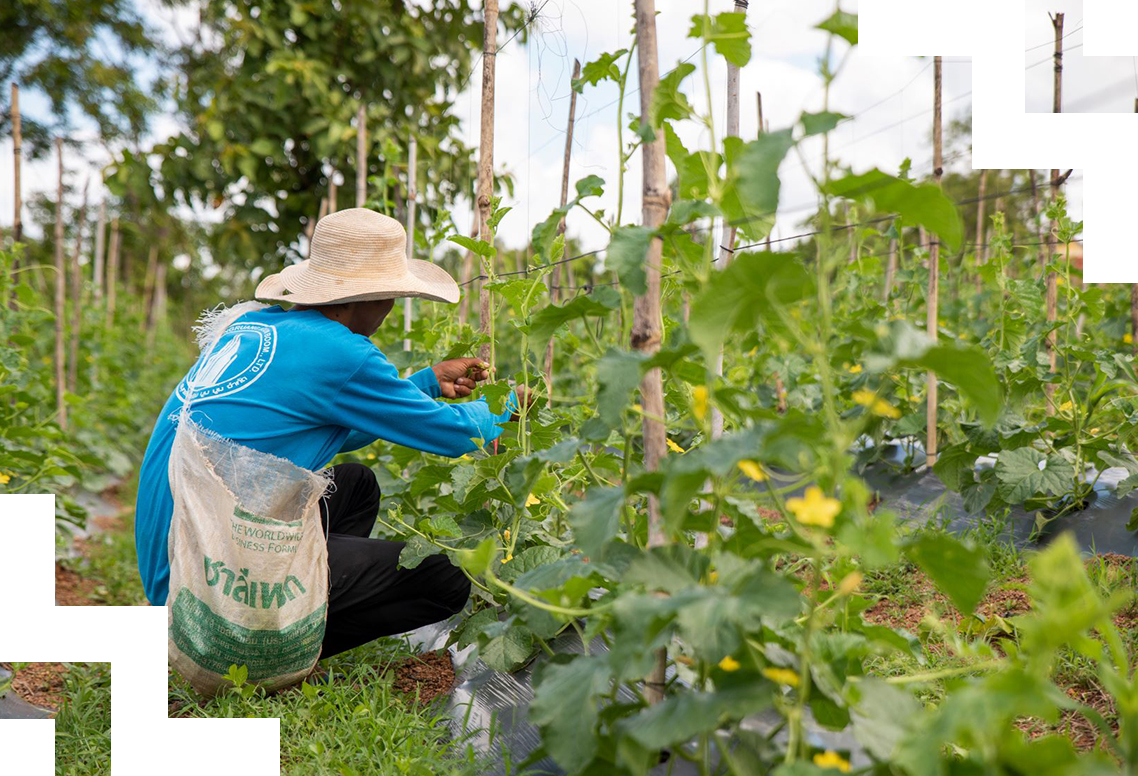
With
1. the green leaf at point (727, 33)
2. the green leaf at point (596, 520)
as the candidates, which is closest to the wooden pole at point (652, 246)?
the green leaf at point (727, 33)

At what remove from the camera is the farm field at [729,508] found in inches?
46.2

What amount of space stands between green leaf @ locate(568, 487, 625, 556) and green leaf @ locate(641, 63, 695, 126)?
60cm

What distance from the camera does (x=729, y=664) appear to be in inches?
49.3

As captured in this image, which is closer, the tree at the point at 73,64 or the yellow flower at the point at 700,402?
the yellow flower at the point at 700,402

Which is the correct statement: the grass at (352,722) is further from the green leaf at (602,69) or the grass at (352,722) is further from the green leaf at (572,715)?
the green leaf at (602,69)

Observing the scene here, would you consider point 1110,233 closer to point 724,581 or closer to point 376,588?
point 724,581

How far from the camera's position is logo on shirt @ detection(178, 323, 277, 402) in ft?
7.41

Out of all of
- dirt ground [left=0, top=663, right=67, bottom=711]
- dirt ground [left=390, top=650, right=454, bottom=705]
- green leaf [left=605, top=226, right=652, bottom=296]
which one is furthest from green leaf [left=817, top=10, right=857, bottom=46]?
dirt ground [left=0, top=663, right=67, bottom=711]

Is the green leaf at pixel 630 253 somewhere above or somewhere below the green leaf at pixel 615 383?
above

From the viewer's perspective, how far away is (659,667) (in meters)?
1.52

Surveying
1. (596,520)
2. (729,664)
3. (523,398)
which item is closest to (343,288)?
(523,398)

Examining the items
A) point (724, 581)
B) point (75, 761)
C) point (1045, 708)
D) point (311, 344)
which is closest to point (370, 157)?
point (311, 344)

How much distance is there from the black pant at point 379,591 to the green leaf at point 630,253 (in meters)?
1.27

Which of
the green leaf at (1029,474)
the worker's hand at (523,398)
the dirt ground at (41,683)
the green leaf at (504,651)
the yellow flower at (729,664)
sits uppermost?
the worker's hand at (523,398)
